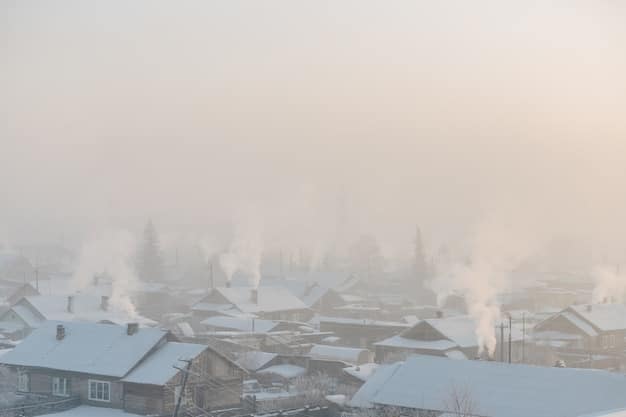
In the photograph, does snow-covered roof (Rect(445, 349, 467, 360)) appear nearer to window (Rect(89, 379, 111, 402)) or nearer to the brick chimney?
window (Rect(89, 379, 111, 402))

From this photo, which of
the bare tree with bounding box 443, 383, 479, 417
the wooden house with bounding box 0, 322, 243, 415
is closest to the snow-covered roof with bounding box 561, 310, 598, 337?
the wooden house with bounding box 0, 322, 243, 415

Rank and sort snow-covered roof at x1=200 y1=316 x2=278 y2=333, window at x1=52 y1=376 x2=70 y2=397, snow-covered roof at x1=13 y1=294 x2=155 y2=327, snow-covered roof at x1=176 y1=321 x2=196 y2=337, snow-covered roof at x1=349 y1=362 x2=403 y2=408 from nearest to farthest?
snow-covered roof at x1=349 y1=362 x2=403 y2=408 → window at x1=52 y1=376 x2=70 y2=397 → snow-covered roof at x1=176 y1=321 x2=196 y2=337 → snow-covered roof at x1=200 y1=316 x2=278 y2=333 → snow-covered roof at x1=13 y1=294 x2=155 y2=327

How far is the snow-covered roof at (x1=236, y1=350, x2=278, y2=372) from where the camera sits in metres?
53.7

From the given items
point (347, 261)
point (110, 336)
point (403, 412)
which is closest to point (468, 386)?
point (403, 412)

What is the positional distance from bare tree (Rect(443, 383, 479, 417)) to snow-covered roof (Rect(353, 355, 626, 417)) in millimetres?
87

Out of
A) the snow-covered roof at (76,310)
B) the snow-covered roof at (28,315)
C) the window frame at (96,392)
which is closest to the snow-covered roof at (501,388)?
the window frame at (96,392)

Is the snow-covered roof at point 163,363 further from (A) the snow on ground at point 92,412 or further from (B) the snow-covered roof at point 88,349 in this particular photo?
(A) the snow on ground at point 92,412

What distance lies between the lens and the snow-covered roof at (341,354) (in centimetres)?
5888

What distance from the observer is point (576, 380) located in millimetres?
35688

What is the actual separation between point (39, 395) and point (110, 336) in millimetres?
4058

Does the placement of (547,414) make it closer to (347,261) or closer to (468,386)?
(468,386)

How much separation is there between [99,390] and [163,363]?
10.2 feet

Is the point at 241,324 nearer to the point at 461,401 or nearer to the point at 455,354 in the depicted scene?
the point at 455,354

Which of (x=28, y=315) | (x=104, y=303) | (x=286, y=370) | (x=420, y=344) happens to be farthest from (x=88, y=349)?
(x=104, y=303)
